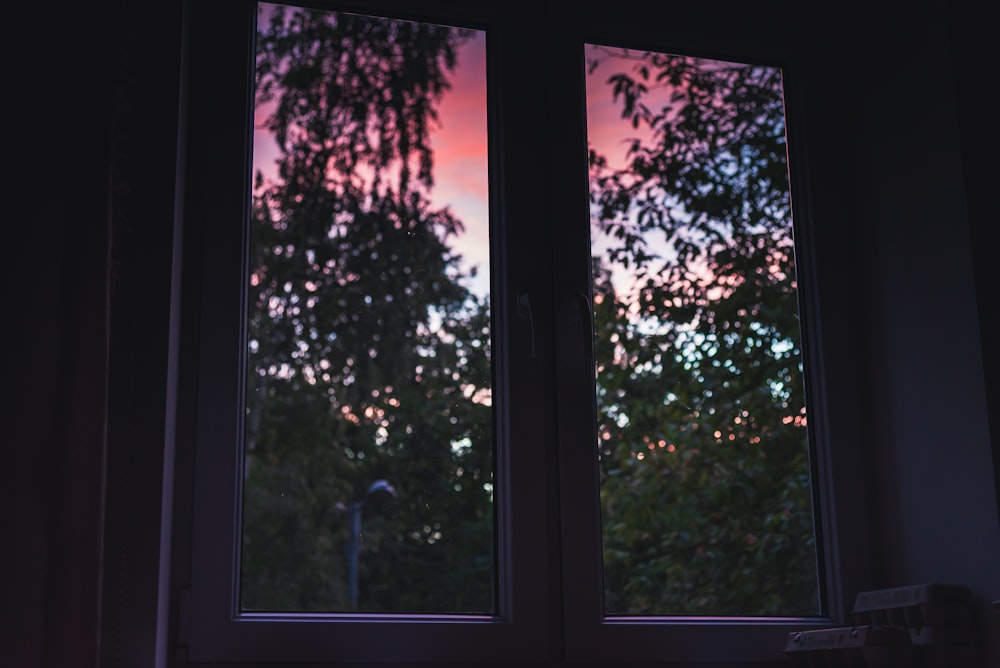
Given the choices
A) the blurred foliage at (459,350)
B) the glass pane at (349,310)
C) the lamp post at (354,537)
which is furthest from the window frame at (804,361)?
the lamp post at (354,537)

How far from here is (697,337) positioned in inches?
97.3

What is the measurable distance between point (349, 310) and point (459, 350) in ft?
4.25

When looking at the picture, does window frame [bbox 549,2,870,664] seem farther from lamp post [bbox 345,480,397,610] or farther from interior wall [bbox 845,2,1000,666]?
lamp post [bbox 345,480,397,610]

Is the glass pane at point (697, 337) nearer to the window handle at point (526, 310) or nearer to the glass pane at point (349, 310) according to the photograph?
the window handle at point (526, 310)

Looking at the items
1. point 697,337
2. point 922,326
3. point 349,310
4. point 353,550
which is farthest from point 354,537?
point 922,326

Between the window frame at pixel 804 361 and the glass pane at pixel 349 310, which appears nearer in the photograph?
the window frame at pixel 804 361

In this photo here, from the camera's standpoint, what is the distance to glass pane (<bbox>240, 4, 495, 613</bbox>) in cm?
364

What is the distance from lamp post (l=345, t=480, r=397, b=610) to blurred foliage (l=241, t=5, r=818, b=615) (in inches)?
1.7

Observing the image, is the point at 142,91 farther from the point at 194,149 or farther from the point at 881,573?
the point at 881,573

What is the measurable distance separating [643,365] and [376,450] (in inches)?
75.3

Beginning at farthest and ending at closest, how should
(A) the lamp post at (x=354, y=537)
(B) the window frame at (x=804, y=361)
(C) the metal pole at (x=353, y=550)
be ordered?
1. (C) the metal pole at (x=353, y=550)
2. (A) the lamp post at (x=354, y=537)
3. (B) the window frame at (x=804, y=361)

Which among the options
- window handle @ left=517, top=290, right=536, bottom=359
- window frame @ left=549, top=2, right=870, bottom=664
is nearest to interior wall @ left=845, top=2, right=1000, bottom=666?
window frame @ left=549, top=2, right=870, bottom=664

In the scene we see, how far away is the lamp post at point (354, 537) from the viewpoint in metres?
4.19

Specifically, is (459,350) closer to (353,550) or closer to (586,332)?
(586,332)
